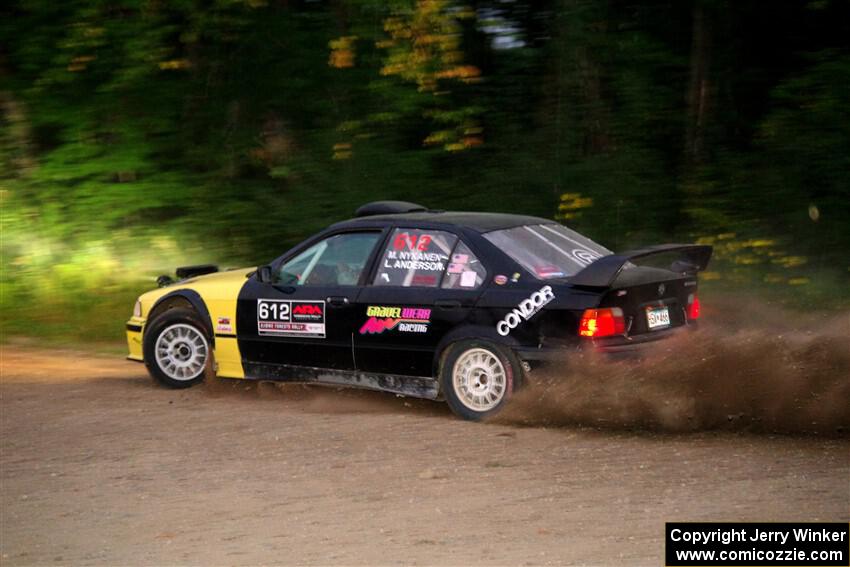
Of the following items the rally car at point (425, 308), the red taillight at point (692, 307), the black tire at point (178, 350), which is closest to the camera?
the rally car at point (425, 308)

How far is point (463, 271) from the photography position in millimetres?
9086

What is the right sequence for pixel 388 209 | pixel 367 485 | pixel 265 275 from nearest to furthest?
pixel 367 485 < pixel 265 275 < pixel 388 209

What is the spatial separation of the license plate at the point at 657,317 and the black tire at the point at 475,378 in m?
1.01

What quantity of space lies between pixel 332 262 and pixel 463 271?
1.26 meters

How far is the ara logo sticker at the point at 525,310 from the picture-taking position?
8625 mm

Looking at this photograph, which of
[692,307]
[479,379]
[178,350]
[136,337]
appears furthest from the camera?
[136,337]

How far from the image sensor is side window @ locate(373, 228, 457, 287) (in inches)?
363

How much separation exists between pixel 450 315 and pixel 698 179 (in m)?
9.26

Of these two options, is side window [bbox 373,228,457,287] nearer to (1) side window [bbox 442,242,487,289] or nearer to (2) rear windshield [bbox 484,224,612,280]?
(1) side window [bbox 442,242,487,289]

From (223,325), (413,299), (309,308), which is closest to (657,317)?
(413,299)

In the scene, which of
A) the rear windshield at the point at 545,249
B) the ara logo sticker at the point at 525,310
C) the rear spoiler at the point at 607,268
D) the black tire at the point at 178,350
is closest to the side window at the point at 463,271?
the rear windshield at the point at 545,249

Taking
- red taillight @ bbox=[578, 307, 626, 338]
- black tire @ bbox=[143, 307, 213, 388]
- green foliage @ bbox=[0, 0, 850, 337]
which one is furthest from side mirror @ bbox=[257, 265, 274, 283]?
green foliage @ bbox=[0, 0, 850, 337]

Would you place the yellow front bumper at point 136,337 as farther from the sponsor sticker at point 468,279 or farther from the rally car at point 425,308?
the sponsor sticker at point 468,279

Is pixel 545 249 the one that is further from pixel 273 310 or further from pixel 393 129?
pixel 393 129
